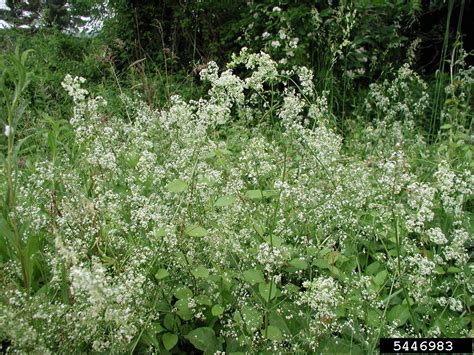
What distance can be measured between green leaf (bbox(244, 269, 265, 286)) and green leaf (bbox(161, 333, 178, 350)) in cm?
34

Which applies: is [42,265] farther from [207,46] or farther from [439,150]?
[207,46]

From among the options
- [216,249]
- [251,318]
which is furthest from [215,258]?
[251,318]

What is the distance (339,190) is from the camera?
7.52ft

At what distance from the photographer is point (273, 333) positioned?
5.80 feet

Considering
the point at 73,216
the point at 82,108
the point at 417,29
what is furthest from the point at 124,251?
the point at 417,29

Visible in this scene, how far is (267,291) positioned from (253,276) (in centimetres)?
8

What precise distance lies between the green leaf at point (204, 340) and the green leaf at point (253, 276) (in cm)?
24

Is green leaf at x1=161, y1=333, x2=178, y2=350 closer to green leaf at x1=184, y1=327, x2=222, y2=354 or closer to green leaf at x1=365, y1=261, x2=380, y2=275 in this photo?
green leaf at x1=184, y1=327, x2=222, y2=354

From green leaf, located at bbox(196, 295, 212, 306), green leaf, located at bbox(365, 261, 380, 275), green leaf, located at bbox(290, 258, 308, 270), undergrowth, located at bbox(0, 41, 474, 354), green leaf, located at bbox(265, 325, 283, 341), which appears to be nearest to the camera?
undergrowth, located at bbox(0, 41, 474, 354)

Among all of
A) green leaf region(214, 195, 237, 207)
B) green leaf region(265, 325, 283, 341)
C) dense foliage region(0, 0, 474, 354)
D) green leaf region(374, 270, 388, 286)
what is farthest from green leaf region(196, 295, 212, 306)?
green leaf region(374, 270, 388, 286)

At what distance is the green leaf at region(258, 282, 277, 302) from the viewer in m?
1.79

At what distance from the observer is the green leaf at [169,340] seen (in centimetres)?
182

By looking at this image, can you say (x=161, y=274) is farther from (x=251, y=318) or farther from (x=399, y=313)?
(x=399, y=313)

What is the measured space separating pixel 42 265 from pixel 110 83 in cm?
499
